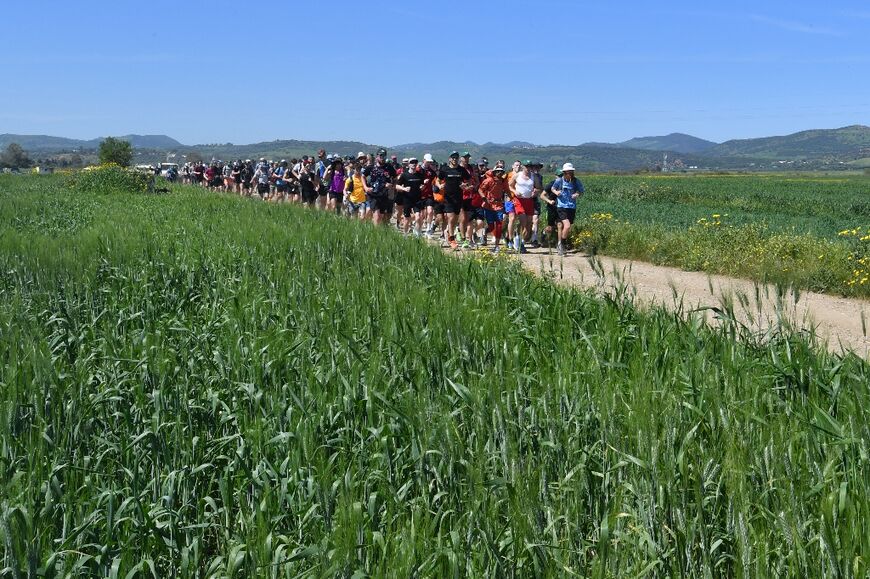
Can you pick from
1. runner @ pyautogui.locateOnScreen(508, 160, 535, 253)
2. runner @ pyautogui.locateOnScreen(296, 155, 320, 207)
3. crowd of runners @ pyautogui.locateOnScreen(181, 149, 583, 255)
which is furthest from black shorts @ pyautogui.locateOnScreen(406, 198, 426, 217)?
runner @ pyautogui.locateOnScreen(296, 155, 320, 207)

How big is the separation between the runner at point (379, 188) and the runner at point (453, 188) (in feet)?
5.25

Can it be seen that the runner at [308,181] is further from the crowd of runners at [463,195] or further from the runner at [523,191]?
the runner at [523,191]

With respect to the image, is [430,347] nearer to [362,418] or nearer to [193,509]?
[362,418]

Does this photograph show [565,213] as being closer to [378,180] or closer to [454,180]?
[454,180]

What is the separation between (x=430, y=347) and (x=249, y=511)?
87.4 inches

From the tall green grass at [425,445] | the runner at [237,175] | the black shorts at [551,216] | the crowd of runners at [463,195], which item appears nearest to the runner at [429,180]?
the crowd of runners at [463,195]

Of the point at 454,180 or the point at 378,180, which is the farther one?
the point at 378,180

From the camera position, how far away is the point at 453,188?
19266 mm

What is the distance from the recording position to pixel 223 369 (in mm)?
5789

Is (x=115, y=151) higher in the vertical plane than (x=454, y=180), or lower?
lower

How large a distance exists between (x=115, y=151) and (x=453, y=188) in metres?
125

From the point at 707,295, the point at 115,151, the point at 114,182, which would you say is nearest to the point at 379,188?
the point at 707,295

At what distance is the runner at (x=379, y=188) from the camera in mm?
20562

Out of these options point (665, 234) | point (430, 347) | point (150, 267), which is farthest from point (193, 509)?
point (665, 234)
